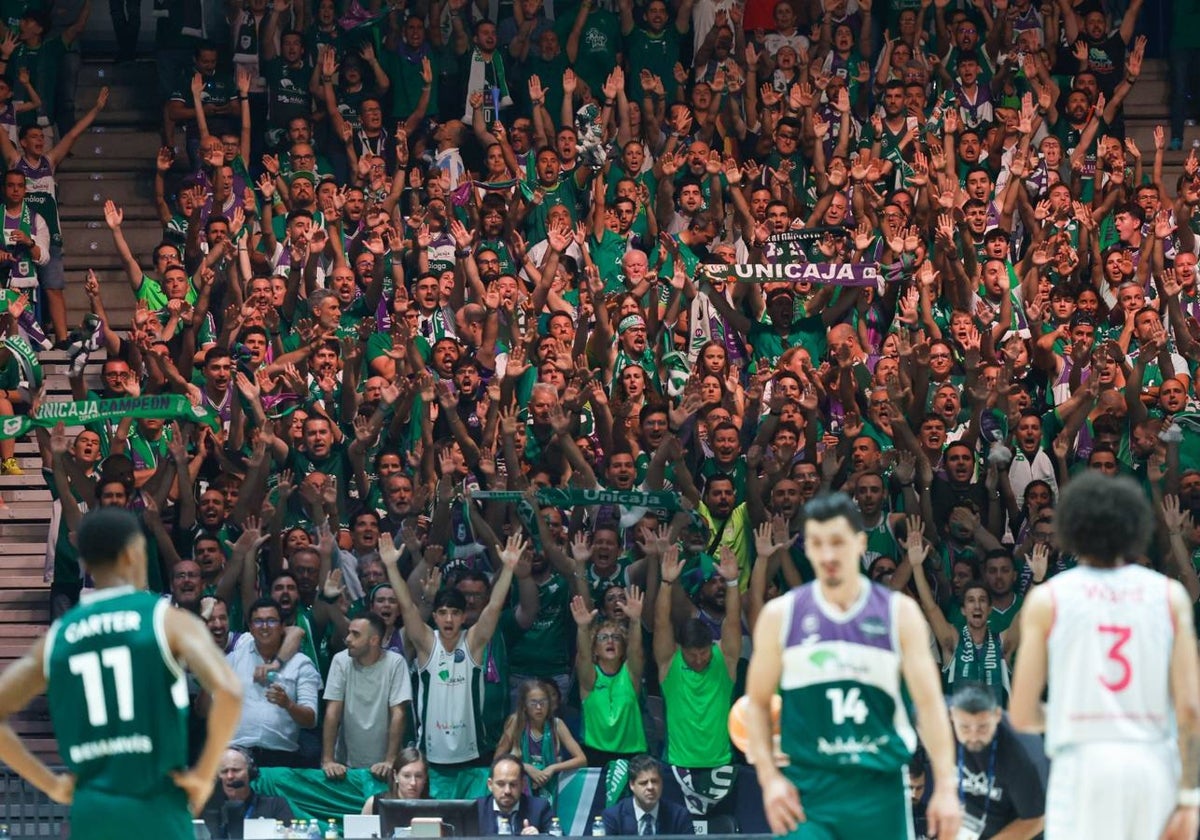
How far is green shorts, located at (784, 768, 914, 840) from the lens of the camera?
Result: 6.80 meters

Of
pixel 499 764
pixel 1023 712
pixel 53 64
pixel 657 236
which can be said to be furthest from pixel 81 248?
pixel 1023 712

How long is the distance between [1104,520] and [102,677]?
3.08m

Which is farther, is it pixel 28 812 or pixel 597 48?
pixel 597 48

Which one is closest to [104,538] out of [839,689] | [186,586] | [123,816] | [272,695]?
[123,816]

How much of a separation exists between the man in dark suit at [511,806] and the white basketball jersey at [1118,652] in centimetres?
601

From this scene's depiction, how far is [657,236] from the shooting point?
16.4m

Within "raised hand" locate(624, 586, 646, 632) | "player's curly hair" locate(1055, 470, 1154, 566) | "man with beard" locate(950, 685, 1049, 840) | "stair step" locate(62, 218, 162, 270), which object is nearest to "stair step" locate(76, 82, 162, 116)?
"stair step" locate(62, 218, 162, 270)

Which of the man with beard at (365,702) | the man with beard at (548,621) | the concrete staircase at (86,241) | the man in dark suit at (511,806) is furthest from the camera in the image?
the concrete staircase at (86,241)

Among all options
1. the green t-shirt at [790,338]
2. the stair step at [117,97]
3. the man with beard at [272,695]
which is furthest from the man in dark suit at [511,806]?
the stair step at [117,97]

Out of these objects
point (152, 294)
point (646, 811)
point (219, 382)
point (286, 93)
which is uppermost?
point (286, 93)

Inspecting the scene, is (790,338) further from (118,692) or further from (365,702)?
(118,692)

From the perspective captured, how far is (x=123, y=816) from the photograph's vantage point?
6453mm

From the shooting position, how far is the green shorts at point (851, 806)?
22.3 feet

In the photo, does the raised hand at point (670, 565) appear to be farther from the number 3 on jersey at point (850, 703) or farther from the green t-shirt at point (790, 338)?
the number 3 on jersey at point (850, 703)
